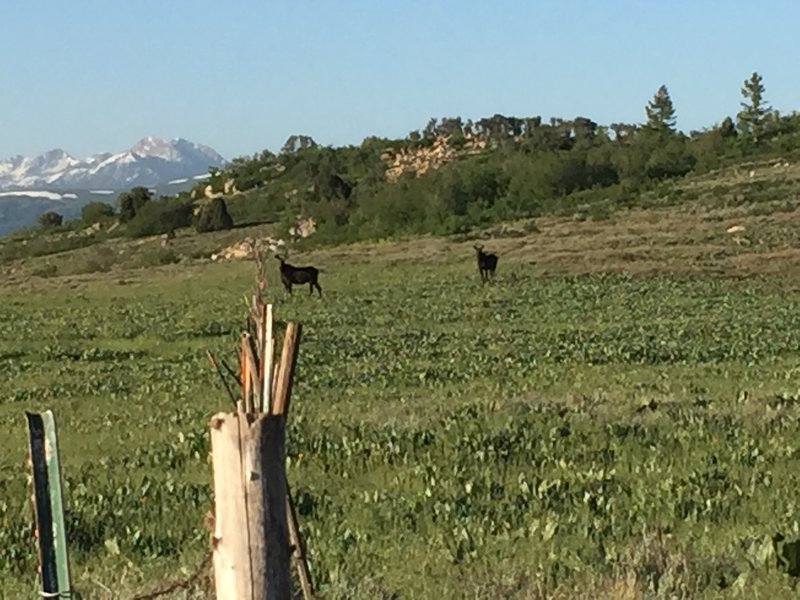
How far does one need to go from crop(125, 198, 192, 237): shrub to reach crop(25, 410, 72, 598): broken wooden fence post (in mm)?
102046

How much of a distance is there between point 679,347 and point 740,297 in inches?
525

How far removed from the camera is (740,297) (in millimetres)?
33562

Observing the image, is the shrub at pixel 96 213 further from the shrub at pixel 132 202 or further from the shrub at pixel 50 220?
the shrub at pixel 50 220

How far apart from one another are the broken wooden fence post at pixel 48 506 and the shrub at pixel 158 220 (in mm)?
102046

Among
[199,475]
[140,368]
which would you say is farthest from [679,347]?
[199,475]

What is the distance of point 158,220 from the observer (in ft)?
351

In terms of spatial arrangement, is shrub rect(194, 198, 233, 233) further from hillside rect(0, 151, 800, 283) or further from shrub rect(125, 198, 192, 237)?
shrub rect(125, 198, 192, 237)

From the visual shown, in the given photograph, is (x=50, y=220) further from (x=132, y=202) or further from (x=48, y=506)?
(x=48, y=506)

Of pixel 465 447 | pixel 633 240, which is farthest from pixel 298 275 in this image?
pixel 465 447

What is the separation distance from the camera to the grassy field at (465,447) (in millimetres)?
6559

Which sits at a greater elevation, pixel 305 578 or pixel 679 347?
pixel 305 578

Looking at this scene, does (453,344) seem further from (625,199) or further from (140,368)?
(625,199)

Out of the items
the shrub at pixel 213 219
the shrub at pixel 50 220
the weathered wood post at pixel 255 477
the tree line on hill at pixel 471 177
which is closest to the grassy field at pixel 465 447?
the weathered wood post at pixel 255 477

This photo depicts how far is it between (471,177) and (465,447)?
79243 mm
